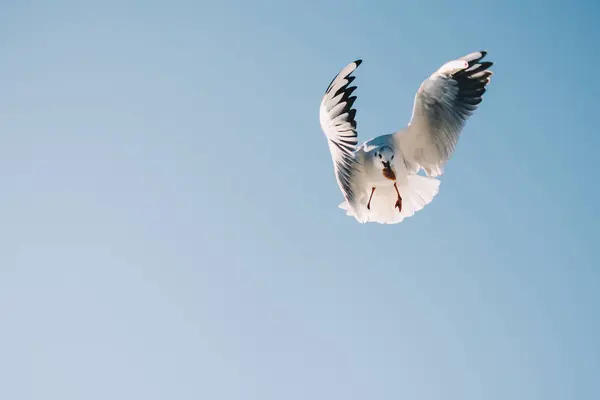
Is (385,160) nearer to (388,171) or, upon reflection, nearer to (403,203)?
(388,171)

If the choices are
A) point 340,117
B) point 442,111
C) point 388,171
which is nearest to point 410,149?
point 442,111

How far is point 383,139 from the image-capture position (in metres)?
6.39

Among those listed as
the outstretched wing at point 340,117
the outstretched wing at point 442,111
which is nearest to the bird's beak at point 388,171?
the outstretched wing at point 340,117

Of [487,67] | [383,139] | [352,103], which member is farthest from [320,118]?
[487,67]

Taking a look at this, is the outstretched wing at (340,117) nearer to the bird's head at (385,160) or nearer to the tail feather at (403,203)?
the bird's head at (385,160)

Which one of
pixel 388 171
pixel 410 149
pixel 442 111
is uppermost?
pixel 442 111

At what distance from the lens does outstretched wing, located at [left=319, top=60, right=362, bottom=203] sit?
18.1 ft

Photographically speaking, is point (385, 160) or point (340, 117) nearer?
point (340, 117)

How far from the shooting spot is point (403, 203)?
657 cm

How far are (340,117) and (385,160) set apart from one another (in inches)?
30.0

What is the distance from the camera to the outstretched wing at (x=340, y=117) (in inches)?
217

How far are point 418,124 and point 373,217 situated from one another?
1.05 metres

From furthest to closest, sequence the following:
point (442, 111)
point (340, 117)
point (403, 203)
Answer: point (403, 203) < point (442, 111) < point (340, 117)

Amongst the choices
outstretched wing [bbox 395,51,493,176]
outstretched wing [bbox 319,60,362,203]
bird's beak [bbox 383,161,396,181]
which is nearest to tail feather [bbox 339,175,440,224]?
outstretched wing [bbox 395,51,493,176]
